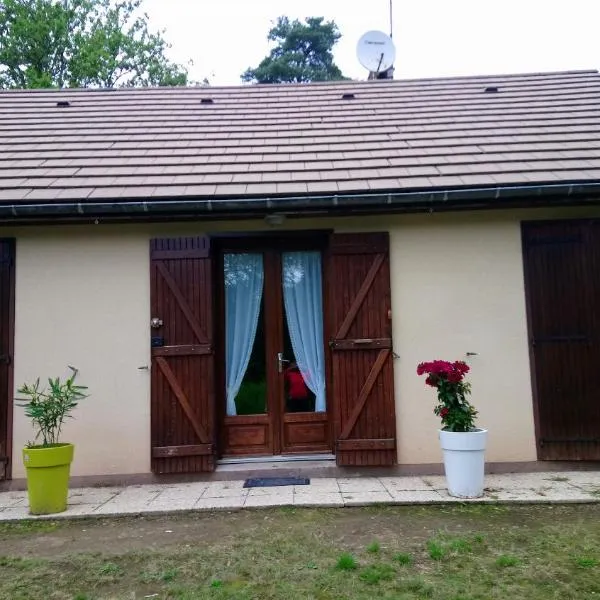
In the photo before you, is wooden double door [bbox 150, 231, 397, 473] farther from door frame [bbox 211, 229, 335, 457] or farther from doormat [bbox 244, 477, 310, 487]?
doormat [bbox 244, 477, 310, 487]

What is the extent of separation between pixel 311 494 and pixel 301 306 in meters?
1.94

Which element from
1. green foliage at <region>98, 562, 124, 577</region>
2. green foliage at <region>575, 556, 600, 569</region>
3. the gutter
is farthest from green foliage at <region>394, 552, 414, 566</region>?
the gutter

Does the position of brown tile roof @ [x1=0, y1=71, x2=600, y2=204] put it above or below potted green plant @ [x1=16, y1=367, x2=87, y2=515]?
above

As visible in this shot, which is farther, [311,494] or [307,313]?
[307,313]

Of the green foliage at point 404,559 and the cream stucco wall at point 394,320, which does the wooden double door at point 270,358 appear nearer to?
the cream stucco wall at point 394,320

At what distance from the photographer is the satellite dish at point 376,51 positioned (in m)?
9.32

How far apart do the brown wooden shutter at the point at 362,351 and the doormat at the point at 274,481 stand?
1.39ft

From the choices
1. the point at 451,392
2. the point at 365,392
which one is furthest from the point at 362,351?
the point at 451,392

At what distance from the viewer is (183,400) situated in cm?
502

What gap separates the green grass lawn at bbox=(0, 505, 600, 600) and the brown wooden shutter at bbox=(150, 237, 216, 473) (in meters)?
0.96

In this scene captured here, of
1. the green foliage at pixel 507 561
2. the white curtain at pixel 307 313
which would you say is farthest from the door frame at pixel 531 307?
the green foliage at pixel 507 561

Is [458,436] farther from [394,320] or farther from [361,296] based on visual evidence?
[361,296]

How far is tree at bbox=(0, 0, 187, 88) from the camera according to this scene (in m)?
18.6

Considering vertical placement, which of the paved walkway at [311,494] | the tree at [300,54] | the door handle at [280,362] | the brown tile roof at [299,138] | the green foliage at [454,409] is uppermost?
the tree at [300,54]
